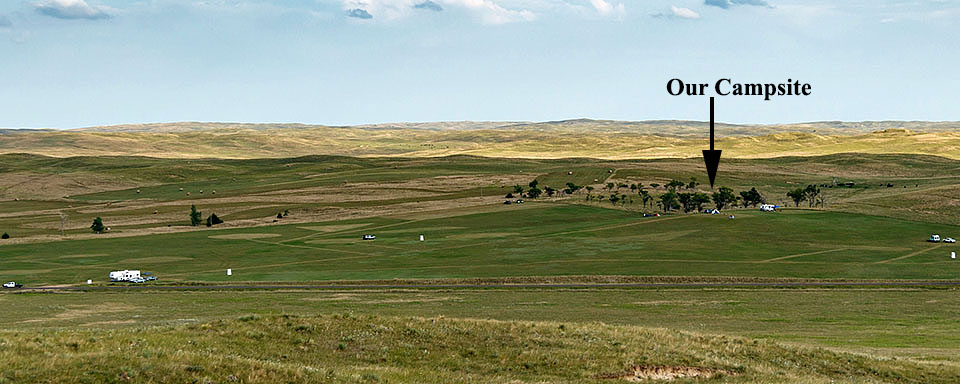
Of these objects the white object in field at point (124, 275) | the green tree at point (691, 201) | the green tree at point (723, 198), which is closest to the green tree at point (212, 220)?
the white object in field at point (124, 275)

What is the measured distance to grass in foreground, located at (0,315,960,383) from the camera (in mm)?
32750

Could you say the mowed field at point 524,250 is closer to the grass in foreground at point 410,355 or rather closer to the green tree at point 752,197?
the green tree at point 752,197

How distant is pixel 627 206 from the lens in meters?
196

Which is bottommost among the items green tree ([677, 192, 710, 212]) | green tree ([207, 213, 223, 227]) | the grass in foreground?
green tree ([207, 213, 223, 227])

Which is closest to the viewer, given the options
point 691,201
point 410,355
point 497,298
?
point 410,355

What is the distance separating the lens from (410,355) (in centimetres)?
4184

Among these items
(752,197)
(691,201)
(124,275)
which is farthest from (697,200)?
(124,275)

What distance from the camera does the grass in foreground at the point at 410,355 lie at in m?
32.8

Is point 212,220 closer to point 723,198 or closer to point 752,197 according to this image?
point 723,198

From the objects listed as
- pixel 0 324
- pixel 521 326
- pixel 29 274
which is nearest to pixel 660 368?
pixel 521 326

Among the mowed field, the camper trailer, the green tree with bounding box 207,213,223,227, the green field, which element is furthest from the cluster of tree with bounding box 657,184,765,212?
the camper trailer

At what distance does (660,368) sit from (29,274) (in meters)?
105

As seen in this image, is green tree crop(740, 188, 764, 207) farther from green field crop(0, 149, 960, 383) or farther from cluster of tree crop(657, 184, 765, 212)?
green field crop(0, 149, 960, 383)

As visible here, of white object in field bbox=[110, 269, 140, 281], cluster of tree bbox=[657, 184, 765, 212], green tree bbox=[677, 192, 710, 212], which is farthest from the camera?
green tree bbox=[677, 192, 710, 212]
